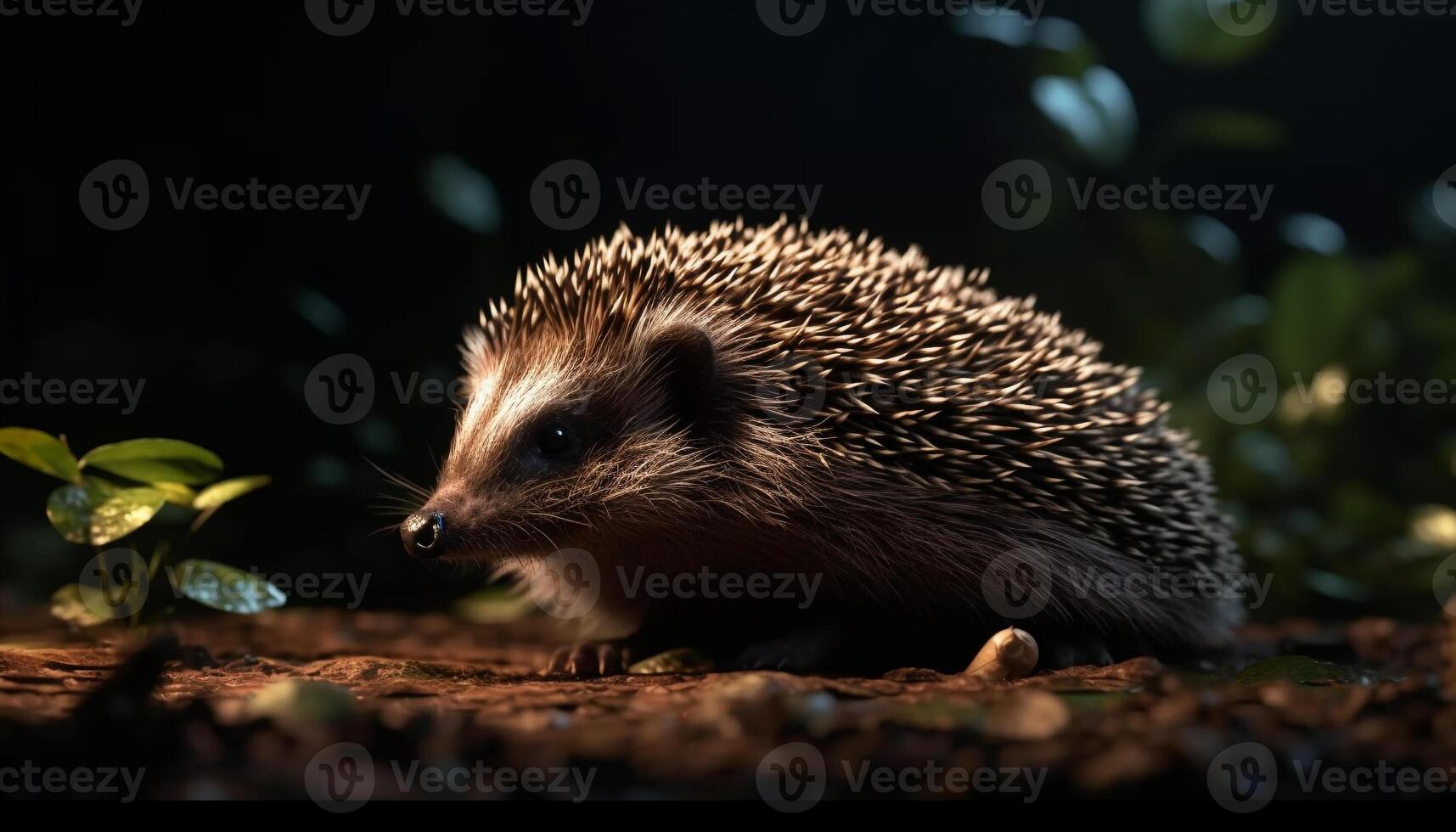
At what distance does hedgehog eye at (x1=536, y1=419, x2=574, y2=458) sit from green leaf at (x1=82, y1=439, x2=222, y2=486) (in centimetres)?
123

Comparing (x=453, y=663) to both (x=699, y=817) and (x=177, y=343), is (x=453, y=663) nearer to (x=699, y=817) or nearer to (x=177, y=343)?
(x=699, y=817)

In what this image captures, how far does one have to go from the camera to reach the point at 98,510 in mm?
3777

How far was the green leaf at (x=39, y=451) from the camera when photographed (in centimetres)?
367

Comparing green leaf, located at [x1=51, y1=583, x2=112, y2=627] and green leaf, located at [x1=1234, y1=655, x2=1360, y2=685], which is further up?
green leaf, located at [x1=1234, y1=655, x2=1360, y2=685]

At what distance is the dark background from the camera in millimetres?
5547

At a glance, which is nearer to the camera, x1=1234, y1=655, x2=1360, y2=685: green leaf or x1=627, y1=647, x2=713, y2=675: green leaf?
x1=1234, y1=655, x2=1360, y2=685: green leaf

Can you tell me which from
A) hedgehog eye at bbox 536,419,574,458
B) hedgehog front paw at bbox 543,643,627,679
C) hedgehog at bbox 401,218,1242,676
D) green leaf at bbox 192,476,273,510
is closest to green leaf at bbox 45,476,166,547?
green leaf at bbox 192,476,273,510

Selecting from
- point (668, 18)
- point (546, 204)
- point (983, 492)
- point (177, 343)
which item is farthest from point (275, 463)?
point (983, 492)

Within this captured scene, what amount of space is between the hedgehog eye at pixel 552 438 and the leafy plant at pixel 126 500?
105cm

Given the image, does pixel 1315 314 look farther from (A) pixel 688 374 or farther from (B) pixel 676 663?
(B) pixel 676 663

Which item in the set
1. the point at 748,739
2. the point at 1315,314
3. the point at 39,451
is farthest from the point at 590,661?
the point at 1315,314

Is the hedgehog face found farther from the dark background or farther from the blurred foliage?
the blurred foliage

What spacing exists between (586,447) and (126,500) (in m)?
1.57

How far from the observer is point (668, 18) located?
5828 mm
